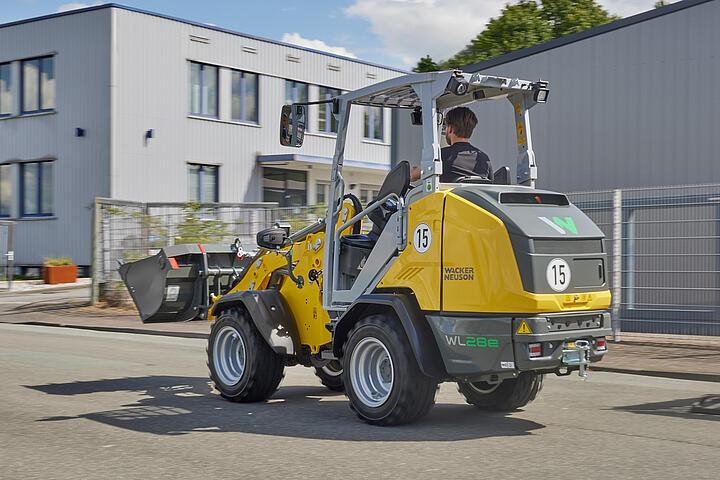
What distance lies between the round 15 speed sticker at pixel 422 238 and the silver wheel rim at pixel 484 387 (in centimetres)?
163

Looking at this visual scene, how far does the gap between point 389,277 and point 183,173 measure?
23.6 metres

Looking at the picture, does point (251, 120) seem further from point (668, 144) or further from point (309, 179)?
point (668, 144)

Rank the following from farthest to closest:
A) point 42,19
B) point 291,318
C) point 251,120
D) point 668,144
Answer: point 251,120, point 42,19, point 668,144, point 291,318

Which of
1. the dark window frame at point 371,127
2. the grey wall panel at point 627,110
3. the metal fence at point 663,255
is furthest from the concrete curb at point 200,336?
the dark window frame at point 371,127

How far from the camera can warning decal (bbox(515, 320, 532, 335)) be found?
6.59 meters

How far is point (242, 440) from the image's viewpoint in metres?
6.87

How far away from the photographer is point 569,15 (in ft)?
180

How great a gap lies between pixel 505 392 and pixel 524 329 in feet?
5.25

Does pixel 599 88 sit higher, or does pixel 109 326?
pixel 599 88

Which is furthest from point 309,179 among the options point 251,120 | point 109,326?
point 109,326

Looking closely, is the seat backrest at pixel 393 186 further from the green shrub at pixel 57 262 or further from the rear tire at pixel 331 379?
the green shrub at pixel 57 262

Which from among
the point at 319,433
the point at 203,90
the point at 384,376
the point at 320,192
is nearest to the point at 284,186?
the point at 320,192

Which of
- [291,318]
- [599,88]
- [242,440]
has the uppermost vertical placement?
[599,88]

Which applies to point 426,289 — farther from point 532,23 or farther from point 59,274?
point 532,23
